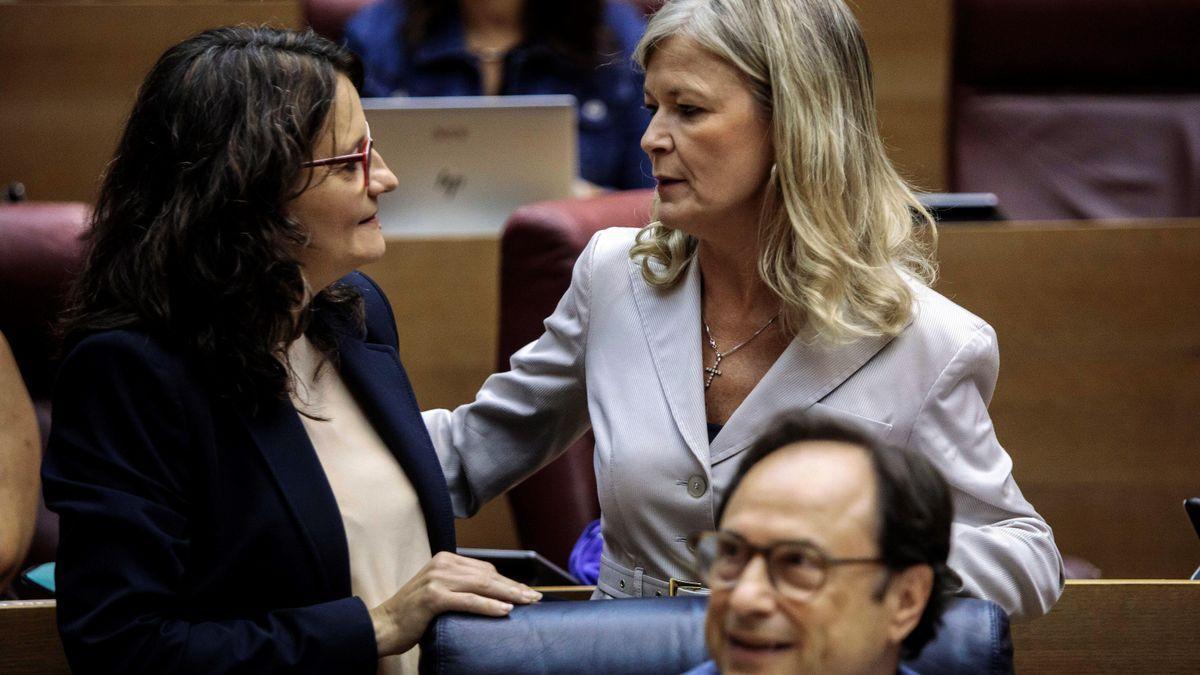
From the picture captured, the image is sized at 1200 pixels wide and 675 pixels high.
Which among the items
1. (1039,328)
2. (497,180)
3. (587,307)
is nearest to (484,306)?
(497,180)

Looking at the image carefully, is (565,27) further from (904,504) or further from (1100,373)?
(904,504)

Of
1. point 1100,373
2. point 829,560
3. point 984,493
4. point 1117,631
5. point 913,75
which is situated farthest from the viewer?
point 913,75

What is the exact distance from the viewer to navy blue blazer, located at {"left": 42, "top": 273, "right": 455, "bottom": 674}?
100 cm

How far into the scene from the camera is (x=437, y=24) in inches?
92.3

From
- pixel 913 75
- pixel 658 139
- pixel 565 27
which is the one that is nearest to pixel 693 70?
pixel 658 139

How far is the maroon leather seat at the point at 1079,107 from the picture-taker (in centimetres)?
251

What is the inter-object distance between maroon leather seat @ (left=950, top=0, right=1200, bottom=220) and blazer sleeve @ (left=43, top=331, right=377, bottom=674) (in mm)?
1771

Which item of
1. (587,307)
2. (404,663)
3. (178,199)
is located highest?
(178,199)

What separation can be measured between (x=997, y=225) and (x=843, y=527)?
44.6 inches

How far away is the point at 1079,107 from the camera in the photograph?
2.57m

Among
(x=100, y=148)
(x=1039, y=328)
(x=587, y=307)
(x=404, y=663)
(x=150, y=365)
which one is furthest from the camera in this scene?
(x=100, y=148)

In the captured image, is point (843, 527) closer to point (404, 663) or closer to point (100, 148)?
point (404, 663)

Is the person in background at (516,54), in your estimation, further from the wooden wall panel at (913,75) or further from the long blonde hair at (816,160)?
the long blonde hair at (816,160)

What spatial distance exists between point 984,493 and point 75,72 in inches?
65.9
